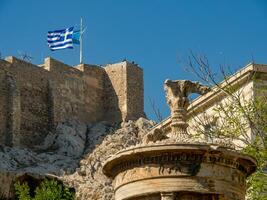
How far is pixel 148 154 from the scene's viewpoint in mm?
11383

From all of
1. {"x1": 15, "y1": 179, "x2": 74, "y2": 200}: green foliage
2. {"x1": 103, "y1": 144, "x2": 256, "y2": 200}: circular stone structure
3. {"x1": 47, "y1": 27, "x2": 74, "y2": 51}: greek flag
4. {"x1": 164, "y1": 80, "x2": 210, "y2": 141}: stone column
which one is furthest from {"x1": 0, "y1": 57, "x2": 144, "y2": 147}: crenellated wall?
{"x1": 103, "y1": 144, "x2": 256, "y2": 200}: circular stone structure

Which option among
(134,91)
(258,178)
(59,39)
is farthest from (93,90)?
(258,178)

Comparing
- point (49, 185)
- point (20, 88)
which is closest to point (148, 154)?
point (49, 185)

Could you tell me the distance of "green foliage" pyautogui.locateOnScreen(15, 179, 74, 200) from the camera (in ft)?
125

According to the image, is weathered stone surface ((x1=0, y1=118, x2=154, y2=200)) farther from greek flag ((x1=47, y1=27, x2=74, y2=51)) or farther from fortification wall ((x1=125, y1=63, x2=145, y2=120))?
greek flag ((x1=47, y1=27, x2=74, y2=51))

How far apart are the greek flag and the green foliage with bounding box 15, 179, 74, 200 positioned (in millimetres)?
11802

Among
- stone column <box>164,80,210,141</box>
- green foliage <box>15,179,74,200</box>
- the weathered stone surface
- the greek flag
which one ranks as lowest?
stone column <box>164,80,210,141</box>

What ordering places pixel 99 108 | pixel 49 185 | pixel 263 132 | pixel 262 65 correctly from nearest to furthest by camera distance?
pixel 263 132 → pixel 262 65 → pixel 49 185 → pixel 99 108

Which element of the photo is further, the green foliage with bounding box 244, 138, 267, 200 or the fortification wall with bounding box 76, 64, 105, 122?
the fortification wall with bounding box 76, 64, 105, 122

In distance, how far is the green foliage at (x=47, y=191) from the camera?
38094 millimetres

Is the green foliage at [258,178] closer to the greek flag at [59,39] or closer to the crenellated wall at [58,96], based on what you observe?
the crenellated wall at [58,96]

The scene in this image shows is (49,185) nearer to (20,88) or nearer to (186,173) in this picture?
(20,88)

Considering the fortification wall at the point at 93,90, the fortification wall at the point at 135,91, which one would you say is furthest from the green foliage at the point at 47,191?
the fortification wall at the point at 93,90

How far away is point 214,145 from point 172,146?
1.46 feet
